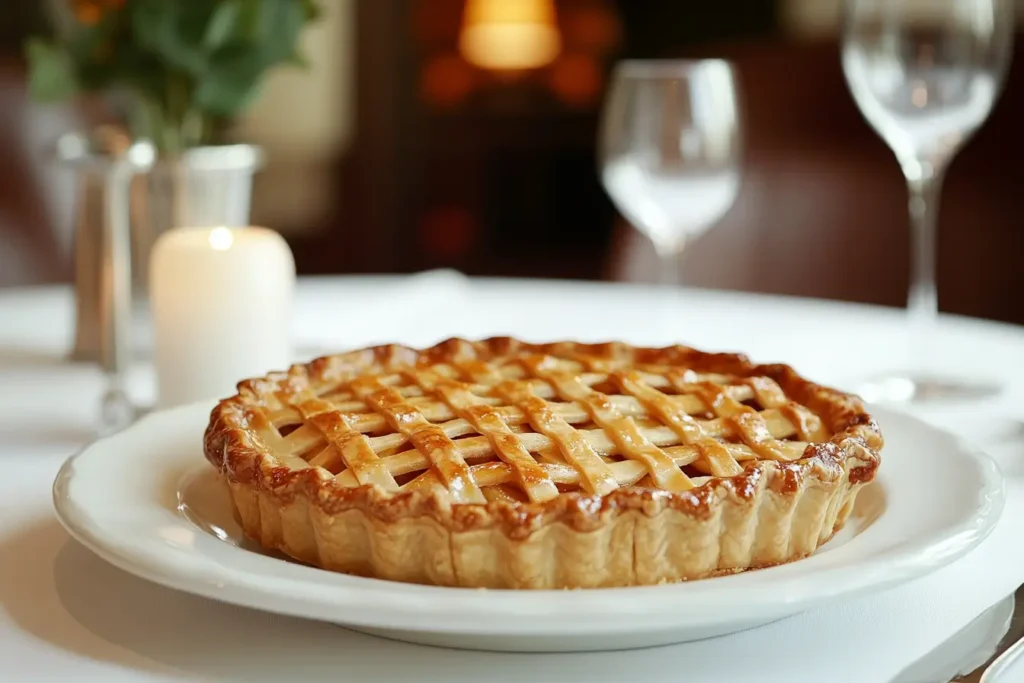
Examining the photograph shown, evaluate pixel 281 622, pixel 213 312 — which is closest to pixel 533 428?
pixel 281 622

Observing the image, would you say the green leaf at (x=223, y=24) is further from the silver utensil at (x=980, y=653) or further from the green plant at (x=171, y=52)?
the silver utensil at (x=980, y=653)

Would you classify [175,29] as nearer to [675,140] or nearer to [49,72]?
Result: [49,72]

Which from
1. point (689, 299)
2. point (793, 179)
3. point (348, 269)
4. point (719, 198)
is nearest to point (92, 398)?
point (719, 198)

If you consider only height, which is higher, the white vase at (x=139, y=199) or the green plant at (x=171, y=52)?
the green plant at (x=171, y=52)

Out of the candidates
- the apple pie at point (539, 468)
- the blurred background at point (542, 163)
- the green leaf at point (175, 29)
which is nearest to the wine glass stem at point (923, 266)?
the apple pie at point (539, 468)

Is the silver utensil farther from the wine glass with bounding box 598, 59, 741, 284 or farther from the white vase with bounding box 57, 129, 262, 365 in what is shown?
the white vase with bounding box 57, 129, 262, 365

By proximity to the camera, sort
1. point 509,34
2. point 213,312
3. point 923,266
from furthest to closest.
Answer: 1. point 509,34
2. point 923,266
3. point 213,312

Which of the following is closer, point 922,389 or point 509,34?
point 922,389
